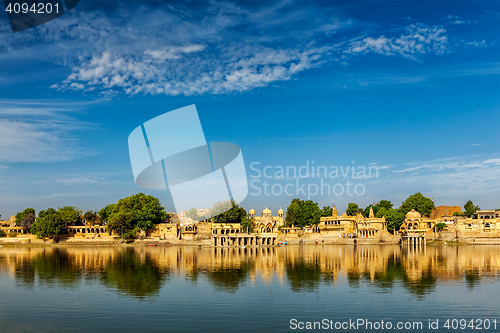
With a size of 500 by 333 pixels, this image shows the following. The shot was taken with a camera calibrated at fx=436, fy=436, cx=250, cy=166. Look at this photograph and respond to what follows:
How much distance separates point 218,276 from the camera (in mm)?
34719

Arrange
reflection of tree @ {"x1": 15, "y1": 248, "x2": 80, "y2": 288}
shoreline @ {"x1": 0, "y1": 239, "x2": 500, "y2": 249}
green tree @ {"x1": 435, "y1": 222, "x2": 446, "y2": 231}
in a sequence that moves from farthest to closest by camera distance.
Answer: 1. green tree @ {"x1": 435, "y1": 222, "x2": 446, "y2": 231}
2. shoreline @ {"x1": 0, "y1": 239, "x2": 500, "y2": 249}
3. reflection of tree @ {"x1": 15, "y1": 248, "x2": 80, "y2": 288}

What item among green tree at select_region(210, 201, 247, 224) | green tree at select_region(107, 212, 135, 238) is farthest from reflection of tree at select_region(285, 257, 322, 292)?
green tree at select_region(107, 212, 135, 238)

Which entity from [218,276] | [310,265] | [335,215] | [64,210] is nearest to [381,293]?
[218,276]

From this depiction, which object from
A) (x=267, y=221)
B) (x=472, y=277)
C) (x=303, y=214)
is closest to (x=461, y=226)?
(x=303, y=214)

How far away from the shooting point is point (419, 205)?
111m

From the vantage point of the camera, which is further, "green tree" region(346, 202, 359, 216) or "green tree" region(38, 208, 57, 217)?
"green tree" region(346, 202, 359, 216)

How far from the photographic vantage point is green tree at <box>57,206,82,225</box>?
89.2 metres

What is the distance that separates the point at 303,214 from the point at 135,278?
7006 cm

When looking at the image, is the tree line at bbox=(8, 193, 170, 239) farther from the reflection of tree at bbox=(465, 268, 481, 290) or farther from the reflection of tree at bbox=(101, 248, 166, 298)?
the reflection of tree at bbox=(465, 268, 481, 290)

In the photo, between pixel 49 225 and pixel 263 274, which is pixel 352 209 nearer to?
pixel 49 225

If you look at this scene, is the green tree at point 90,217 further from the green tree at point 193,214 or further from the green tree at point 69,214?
the green tree at point 193,214

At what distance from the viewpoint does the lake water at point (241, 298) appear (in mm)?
19453

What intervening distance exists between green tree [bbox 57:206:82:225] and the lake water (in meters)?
52.4

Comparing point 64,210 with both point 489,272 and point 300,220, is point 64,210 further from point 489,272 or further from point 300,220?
point 489,272
